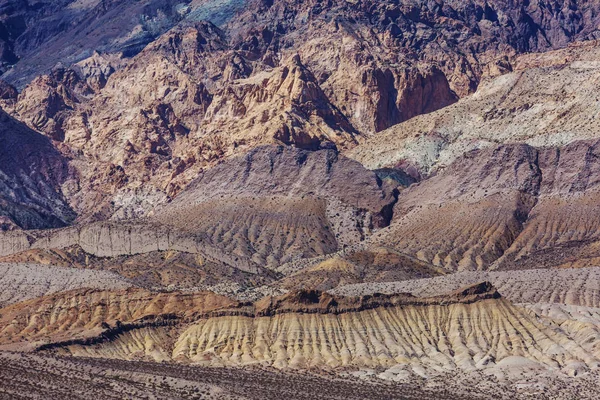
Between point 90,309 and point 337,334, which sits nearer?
point 337,334

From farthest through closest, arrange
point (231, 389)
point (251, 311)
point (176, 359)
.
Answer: point (251, 311)
point (176, 359)
point (231, 389)

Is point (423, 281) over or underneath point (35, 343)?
underneath

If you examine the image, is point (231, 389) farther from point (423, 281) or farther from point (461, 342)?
point (423, 281)

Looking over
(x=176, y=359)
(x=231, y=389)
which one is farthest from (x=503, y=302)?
(x=231, y=389)

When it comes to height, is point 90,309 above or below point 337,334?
above

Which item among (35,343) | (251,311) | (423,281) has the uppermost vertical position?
(35,343)

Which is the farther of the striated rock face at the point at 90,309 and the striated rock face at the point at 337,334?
the striated rock face at the point at 90,309

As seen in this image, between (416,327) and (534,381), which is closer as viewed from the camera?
(534,381)

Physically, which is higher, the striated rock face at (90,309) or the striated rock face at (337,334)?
the striated rock face at (90,309)

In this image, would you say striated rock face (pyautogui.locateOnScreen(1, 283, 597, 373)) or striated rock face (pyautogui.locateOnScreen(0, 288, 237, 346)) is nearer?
striated rock face (pyautogui.locateOnScreen(1, 283, 597, 373))

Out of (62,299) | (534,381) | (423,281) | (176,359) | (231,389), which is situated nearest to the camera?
(231,389)

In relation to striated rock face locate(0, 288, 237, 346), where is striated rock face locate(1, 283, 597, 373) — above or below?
below
